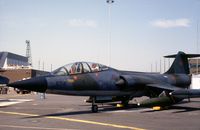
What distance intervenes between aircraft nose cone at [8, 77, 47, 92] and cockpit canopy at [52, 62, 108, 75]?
1190mm

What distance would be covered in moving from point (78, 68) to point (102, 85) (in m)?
1.79

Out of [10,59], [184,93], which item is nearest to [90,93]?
[184,93]

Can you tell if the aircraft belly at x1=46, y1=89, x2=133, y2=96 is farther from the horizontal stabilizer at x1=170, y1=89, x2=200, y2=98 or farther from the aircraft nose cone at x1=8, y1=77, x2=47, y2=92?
the horizontal stabilizer at x1=170, y1=89, x2=200, y2=98

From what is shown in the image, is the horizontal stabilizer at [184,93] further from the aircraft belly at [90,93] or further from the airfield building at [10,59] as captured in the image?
the airfield building at [10,59]

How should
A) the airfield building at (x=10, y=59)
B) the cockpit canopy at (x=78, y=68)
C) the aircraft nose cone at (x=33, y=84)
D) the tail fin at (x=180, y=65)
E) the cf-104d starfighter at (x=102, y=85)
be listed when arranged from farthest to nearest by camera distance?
1. the airfield building at (x=10, y=59)
2. the tail fin at (x=180, y=65)
3. the cockpit canopy at (x=78, y=68)
4. the cf-104d starfighter at (x=102, y=85)
5. the aircraft nose cone at (x=33, y=84)

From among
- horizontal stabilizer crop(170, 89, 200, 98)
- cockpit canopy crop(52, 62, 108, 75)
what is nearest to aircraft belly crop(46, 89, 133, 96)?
cockpit canopy crop(52, 62, 108, 75)

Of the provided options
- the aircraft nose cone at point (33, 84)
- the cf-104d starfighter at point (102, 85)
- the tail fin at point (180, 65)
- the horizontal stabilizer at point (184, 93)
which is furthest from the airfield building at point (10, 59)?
the aircraft nose cone at point (33, 84)

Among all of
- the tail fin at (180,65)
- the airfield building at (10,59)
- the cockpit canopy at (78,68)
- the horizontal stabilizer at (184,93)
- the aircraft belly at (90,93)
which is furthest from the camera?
the airfield building at (10,59)

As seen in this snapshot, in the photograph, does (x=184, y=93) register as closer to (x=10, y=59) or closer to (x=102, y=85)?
(x=102, y=85)

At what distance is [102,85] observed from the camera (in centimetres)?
1686

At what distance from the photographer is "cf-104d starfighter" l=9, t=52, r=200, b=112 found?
1462 cm

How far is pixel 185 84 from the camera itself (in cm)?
2305

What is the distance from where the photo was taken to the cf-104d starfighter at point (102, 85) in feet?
48.0

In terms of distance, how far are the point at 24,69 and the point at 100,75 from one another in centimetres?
8367
